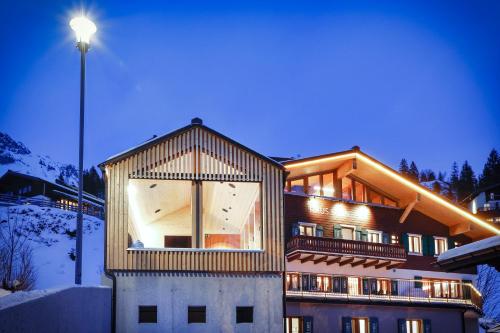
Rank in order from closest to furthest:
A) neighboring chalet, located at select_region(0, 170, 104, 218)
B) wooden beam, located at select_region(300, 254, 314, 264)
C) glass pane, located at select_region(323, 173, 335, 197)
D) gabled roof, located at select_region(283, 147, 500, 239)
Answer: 1. wooden beam, located at select_region(300, 254, 314, 264)
2. gabled roof, located at select_region(283, 147, 500, 239)
3. glass pane, located at select_region(323, 173, 335, 197)
4. neighboring chalet, located at select_region(0, 170, 104, 218)

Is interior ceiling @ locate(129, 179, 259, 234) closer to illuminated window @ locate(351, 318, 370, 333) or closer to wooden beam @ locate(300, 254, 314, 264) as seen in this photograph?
wooden beam @ locate(300, 254, 314, 264)

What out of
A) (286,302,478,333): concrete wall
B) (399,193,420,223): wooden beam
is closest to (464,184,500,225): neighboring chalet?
(286,302,478,333): concrete wall

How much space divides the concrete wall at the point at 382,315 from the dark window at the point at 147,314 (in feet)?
49.4

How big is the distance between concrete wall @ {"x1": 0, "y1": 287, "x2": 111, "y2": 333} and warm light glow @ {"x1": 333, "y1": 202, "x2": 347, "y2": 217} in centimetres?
2302

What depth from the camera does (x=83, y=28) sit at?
17891mm

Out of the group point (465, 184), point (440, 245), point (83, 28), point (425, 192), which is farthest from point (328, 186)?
point (465, 184)

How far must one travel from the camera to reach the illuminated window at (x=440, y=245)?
46.0 m

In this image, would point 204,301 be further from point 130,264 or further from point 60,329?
point 60,329

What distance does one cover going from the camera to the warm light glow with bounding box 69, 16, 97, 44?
17.8 metres

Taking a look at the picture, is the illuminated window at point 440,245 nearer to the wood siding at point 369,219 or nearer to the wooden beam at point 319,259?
the wood siding at point 369,219

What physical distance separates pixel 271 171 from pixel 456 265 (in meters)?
12.5

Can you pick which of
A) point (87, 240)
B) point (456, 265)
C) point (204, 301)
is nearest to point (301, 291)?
point (204, 301)

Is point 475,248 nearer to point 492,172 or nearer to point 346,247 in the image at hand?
point 346,247

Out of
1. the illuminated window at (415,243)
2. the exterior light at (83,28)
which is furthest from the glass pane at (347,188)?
the exterior light at (83,28)
